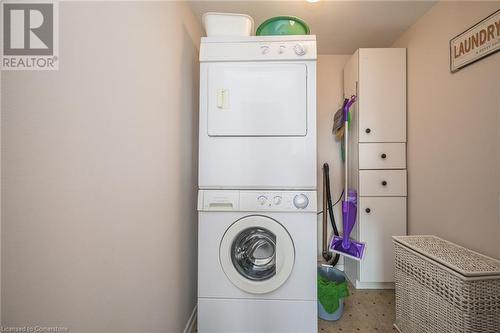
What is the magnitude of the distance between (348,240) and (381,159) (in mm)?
817

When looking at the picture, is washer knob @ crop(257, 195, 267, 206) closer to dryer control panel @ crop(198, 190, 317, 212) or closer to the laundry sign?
dryer control panel @ crop(198, 190, 317, 212)

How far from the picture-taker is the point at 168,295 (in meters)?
→ 1.23

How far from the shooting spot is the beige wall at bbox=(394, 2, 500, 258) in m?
1.26

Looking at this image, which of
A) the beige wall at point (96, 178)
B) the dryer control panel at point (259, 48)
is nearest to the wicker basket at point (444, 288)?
the dryer control panel at point (259, 48)

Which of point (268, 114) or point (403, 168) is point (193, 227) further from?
point (403, 168)

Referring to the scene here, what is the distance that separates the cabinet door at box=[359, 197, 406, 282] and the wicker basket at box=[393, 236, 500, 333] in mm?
423

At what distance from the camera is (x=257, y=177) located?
1.36 m

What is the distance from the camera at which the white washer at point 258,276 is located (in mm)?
1317

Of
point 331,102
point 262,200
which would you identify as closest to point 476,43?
point 331,102

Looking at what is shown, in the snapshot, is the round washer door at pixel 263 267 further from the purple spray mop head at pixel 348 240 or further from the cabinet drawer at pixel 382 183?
the cabinet drawer at pixel 382 183

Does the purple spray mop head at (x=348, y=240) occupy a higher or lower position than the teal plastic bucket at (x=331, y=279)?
higher

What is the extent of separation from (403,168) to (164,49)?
7.17 feet

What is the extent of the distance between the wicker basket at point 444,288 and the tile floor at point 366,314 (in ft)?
0.41

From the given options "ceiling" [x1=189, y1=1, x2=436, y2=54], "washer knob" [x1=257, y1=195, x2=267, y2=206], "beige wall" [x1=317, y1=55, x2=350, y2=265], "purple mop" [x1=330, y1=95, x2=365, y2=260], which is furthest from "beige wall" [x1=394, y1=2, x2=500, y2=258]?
"washer knob" [x1=257, y1=195, x2=267, y2=206]
